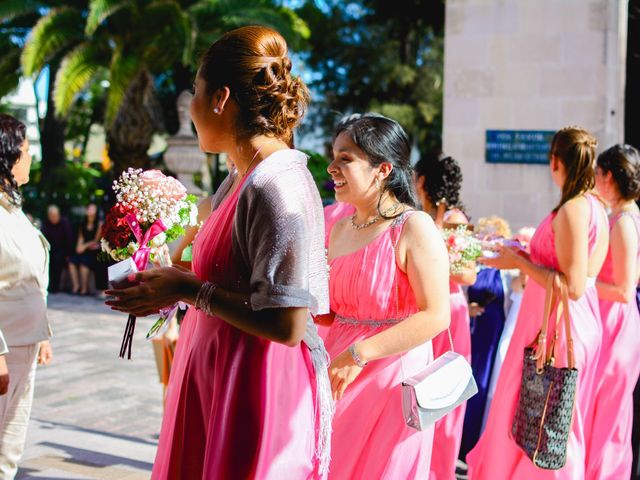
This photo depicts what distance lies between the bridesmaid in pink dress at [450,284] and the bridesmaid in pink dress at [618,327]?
2.72 feet

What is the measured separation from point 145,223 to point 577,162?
2.74m

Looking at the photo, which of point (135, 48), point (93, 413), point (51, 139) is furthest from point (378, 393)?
point (51, 139)

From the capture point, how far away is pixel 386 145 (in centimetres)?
335

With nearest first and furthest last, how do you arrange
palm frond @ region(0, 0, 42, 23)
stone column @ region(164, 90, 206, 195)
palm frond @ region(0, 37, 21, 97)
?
stone column @ region(164, 90, 206, 195) → palm frond @ region(0, 0, 42, 23) → palm frond @ region(0, 37, 21, 97)

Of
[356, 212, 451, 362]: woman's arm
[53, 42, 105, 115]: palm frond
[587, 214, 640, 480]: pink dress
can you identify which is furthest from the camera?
[53, 42, 105, 115]: palm frond

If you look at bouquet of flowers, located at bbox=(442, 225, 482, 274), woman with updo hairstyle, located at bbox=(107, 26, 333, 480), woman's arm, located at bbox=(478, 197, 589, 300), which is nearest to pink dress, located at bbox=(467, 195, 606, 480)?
woman's arm, located at bbox=(478, 197, 589, 300)

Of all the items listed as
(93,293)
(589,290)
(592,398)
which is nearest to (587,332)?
(589,290)

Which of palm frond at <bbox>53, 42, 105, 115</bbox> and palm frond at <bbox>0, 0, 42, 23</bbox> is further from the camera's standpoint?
palm frond at <bbox>0, 0, 42, 23</bbox>

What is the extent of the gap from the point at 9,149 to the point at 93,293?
41.0 feet

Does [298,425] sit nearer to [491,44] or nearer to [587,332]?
[587,332]

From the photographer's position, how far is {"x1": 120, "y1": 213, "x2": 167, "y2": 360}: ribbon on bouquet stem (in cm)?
235

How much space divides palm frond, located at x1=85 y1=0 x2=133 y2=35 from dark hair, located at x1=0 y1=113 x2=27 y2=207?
12897mm

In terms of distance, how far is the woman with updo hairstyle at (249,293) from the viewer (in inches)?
79.7

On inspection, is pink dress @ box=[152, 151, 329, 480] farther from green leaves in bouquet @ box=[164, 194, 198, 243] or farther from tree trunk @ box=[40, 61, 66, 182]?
tree trunk @ box=[40, 61, 66, 182]
